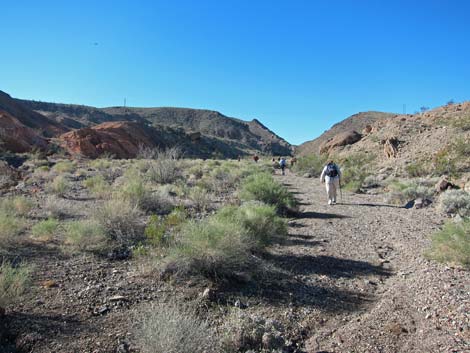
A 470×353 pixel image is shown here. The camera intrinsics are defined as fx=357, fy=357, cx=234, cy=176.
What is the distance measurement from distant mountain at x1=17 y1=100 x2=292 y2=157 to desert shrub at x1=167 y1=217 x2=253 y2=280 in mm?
57985

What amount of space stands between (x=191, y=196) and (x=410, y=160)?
17436mm

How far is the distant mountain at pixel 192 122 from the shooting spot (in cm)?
7325

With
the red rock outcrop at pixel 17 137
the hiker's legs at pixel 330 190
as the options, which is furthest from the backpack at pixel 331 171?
the red rock outcrop at pixel 17 137

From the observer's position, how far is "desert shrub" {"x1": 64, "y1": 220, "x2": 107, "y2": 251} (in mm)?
5848

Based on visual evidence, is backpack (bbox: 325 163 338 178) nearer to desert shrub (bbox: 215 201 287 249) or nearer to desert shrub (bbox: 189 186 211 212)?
desert shrub (bbox: 189 186 211 212)

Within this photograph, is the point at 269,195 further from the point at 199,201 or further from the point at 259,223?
the point at 259,223

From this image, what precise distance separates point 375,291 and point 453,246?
163cm

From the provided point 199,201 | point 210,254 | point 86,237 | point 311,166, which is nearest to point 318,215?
point 199,201

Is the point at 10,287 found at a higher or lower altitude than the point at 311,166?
lower

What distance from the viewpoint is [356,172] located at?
20516 mm

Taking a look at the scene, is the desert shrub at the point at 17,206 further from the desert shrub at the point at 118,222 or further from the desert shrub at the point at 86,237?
the desert shrub at the point at 86,237

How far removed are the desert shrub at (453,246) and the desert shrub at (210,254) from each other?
10.1 feet

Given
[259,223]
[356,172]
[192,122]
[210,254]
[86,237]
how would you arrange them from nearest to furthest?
[210,254], [86,237], [259,223], [356,172], [192,122]

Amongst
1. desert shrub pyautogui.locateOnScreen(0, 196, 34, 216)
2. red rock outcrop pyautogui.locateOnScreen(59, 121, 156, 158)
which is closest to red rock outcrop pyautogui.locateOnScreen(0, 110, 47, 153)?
red rock outcrop pyautogui.locateOnScreen(59, 121, 156, 158)
